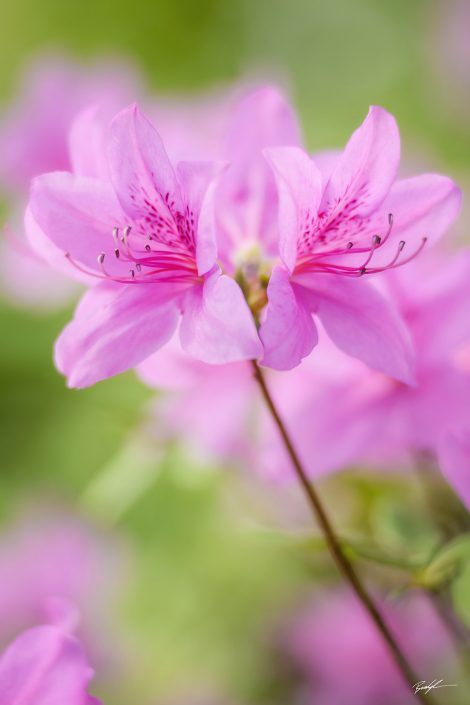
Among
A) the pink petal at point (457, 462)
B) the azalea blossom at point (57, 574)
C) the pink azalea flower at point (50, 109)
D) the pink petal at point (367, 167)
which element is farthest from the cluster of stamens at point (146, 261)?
the pink azalea flower at point (50, 109)

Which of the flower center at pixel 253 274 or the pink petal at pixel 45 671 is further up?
the flower center at pixel 253 274

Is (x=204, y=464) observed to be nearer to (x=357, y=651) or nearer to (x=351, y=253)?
(x=357, y=651)

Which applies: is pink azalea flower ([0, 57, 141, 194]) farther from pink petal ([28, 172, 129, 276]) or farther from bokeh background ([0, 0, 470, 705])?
pink petal ([28, 172, 129, 276])

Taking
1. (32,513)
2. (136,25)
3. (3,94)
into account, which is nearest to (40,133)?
(32,513)

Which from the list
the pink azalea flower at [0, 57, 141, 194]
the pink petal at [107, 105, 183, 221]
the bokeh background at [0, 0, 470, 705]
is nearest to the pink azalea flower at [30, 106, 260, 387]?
the pink petal at [107, 105, 183, 221]

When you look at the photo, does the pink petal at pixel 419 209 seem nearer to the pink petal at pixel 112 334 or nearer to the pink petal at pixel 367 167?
the pink petal at pixel 367 167

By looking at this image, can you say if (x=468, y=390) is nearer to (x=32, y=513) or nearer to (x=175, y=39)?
(x=32, y=513)
